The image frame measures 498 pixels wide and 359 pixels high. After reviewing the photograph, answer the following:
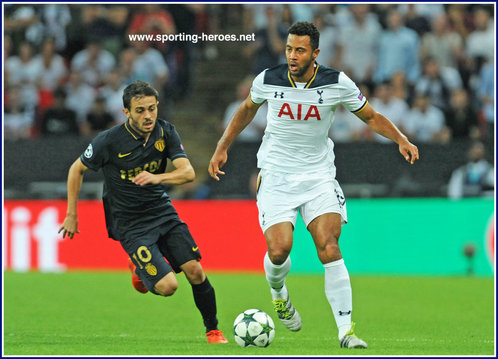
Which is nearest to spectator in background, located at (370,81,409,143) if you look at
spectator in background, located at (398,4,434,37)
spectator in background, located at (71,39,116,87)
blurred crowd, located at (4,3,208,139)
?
spectator in background, located at (398,4,434,37)

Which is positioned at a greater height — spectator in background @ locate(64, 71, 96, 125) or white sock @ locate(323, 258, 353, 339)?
spectator in background @ locate(64, 71, 96, 125)

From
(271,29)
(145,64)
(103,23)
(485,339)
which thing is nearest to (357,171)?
(271,29)

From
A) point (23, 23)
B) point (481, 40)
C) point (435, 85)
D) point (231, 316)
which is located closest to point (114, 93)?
point (23, 23)

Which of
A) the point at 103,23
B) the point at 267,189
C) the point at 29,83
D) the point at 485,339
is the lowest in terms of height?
the point at 485,339

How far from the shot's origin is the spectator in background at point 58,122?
18877 millimetres

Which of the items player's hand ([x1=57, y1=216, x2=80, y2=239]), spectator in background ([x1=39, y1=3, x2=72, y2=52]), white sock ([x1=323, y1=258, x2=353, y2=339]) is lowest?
white sock ([x1=323, y1=258, x2=353, y2=339])

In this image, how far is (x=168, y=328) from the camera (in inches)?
408

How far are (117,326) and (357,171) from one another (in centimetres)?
771

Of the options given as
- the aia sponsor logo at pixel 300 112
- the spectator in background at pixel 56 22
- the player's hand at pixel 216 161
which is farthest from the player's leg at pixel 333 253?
the spectator in background at pixel 56 22

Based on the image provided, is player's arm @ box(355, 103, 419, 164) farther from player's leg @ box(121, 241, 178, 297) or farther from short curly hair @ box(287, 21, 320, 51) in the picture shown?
player's leg @ box(121, 241, 178, 297)

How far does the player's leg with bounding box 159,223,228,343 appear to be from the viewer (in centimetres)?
882

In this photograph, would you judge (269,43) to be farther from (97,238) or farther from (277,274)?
(277,274)

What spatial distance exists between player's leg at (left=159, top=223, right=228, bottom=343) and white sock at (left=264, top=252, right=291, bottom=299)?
0.56 metres

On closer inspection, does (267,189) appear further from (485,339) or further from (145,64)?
(145,64)
